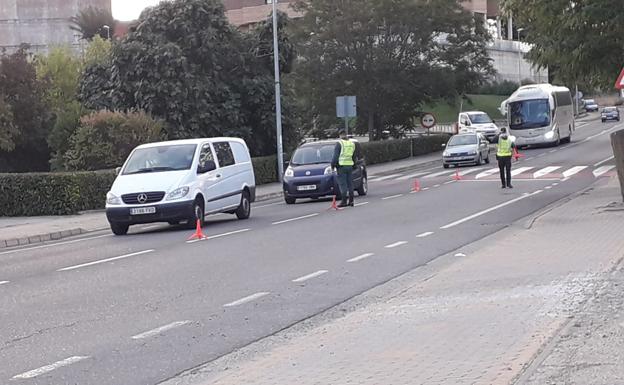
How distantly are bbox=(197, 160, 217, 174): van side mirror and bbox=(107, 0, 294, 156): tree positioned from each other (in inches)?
599

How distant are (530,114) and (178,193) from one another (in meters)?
38.4

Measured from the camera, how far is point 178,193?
19484 mm

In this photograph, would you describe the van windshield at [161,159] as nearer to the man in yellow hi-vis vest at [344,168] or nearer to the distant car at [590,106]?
the man in yellow hi-vis vest at [344,168]

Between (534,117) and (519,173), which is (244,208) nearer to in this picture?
(519,173)

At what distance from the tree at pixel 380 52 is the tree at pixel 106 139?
20.4 metres

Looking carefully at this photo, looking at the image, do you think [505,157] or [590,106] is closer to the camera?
[505,157]

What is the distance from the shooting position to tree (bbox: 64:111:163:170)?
3275 centimetres

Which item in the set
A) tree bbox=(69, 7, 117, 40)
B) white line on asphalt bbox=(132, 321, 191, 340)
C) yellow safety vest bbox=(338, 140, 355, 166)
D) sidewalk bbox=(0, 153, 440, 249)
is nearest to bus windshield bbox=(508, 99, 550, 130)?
yellow safety vest bbox=(338, 140, 355, 166)

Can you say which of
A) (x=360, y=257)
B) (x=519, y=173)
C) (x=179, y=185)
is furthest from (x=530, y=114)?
(x=360, y=257)

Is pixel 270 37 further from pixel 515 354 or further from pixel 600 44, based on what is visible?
pixel 515 354

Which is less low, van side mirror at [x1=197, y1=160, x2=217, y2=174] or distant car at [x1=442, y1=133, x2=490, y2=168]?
van side mirror at [x1=197, y1=160, x2=217, y2=174]

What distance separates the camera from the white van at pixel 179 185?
1941cm

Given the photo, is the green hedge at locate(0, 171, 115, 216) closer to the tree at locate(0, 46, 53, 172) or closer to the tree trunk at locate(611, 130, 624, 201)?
the tree at locate(0, 46, 53, 172)

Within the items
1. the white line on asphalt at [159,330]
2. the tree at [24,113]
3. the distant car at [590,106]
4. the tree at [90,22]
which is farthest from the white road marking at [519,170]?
the distant car at [590,106]
